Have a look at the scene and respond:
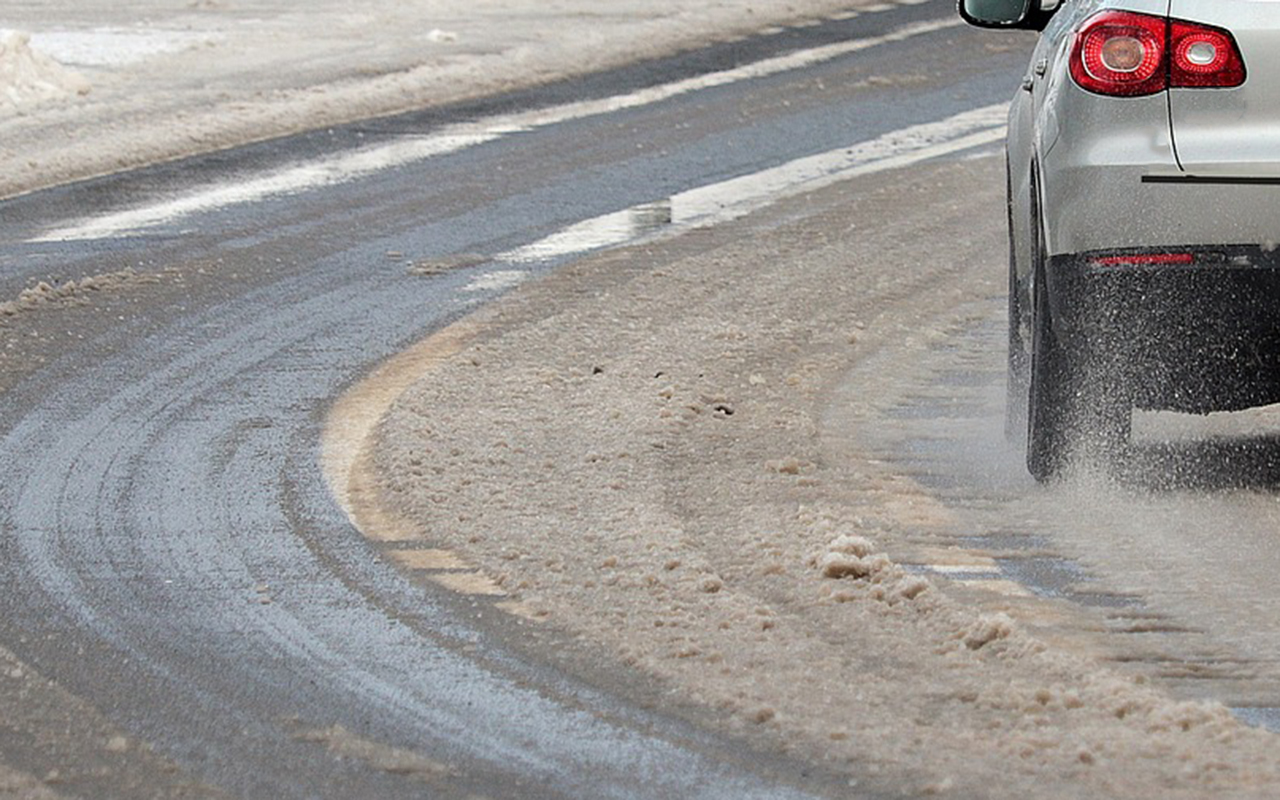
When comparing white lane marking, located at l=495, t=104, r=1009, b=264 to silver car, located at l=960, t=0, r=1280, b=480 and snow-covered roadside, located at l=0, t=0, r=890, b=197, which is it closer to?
snow-covered roadside, located at l=0, t=0, r=890, b=197

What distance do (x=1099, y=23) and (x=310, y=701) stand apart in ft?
8.72

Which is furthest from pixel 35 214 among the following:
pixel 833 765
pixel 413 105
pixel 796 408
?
pixel 833 765

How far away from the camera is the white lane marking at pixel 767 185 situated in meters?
11.2

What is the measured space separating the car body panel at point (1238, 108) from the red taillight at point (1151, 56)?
26 millimetres

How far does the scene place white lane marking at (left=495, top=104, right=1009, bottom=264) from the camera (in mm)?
11188

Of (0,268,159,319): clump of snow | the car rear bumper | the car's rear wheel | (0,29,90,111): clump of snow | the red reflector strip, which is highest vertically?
the red reflector strip

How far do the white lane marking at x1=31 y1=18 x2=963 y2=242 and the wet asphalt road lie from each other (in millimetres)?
189

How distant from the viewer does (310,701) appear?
15.6 feet

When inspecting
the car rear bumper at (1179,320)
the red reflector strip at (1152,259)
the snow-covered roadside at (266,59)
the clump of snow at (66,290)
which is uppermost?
the red reflector strip at (1152,259)

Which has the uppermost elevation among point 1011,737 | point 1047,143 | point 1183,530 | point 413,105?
point 1047,143

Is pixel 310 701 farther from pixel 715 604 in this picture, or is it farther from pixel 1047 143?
pixel 1047 143

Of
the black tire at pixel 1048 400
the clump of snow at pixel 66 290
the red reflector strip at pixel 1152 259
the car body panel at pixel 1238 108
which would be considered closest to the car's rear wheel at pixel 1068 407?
the black tire at pixel 1048 400

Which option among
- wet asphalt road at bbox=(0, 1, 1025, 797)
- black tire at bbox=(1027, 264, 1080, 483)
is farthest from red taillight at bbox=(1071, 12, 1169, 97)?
wet asphalt road at bbox=(0, 1, 1025, 797)

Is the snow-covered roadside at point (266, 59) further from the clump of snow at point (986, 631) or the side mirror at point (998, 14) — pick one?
the clump of snow at point (986, 631)
